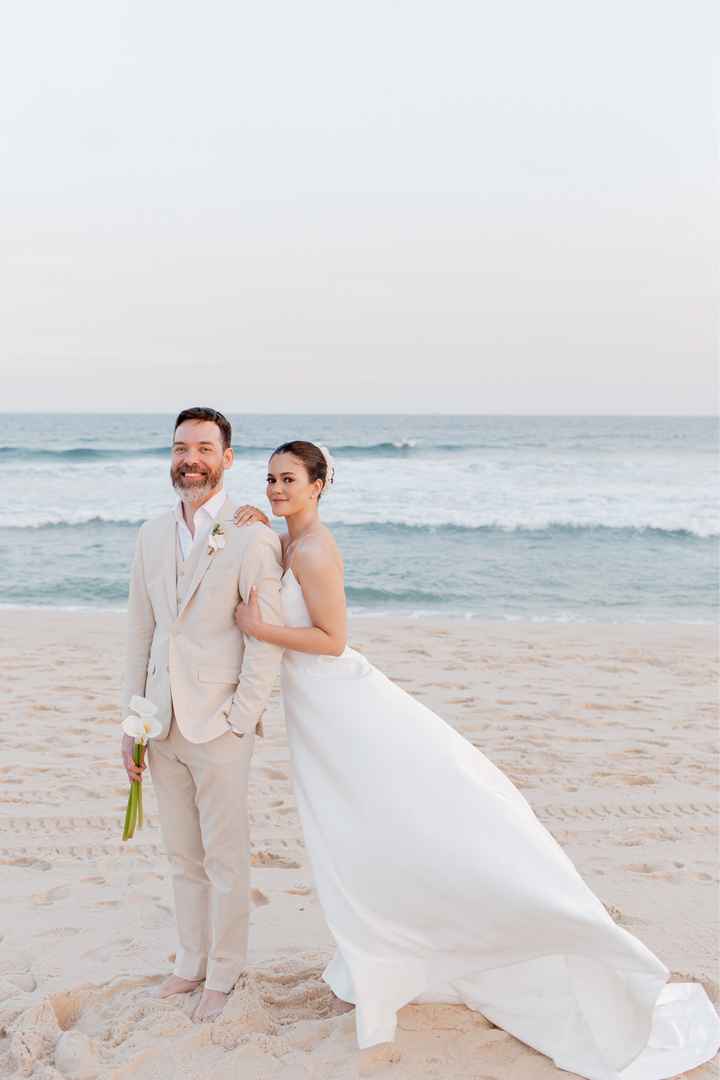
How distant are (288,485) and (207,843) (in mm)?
1317

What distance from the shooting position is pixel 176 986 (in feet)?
11.9

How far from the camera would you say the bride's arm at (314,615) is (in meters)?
3.25

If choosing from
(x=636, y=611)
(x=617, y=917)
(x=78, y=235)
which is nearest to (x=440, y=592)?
(x=636, y=611)

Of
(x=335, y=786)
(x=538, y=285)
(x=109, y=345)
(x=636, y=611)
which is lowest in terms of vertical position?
(x=636, y=611)

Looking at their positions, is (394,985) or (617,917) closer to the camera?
(394,985)

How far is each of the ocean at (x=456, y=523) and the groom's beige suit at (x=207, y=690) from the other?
884 centimetres

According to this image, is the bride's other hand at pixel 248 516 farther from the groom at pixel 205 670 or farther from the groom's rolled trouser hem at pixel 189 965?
the groom's rolled trouser hem at pixel 189 965

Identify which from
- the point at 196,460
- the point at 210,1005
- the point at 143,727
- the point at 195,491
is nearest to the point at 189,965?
the point at 210,1005

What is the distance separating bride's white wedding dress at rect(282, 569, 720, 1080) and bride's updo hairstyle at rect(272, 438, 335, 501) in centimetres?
41

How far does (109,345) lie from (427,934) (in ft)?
99.6

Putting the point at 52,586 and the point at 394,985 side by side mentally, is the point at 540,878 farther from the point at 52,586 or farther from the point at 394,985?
the point at 52,586

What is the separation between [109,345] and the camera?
3139cm

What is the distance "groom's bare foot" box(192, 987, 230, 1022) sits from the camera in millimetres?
3438

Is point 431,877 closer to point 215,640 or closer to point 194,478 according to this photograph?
point 215,640
